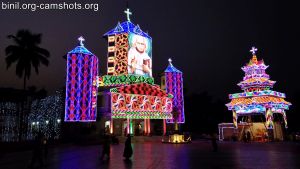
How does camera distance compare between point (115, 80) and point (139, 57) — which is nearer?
point (115, 80)

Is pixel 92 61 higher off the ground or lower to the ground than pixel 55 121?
higher

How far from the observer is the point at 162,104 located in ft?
147

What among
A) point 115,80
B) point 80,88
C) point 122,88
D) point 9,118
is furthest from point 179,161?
point 9,118

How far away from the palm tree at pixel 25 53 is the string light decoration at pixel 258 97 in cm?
2642

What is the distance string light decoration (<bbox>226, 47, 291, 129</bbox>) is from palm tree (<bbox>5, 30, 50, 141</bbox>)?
26.4m

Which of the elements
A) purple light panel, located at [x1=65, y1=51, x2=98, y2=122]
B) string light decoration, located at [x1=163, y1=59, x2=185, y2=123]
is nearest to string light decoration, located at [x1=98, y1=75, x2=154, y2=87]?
purple light panel, located at [x1=65, y1=51, x2=98, y2=122]

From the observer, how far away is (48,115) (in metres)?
49.6

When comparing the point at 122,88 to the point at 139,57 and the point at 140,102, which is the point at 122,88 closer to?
the point at 140,102

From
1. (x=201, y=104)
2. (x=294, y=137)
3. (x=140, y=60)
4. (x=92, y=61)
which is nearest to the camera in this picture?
(x=294, y=137)

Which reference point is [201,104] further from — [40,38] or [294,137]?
[40,38]

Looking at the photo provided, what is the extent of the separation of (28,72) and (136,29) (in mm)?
18960

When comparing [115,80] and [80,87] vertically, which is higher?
[115,80]

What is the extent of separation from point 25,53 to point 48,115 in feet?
50.6

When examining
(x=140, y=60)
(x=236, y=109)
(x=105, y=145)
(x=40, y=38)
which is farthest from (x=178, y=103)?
(x=105, y=145)
